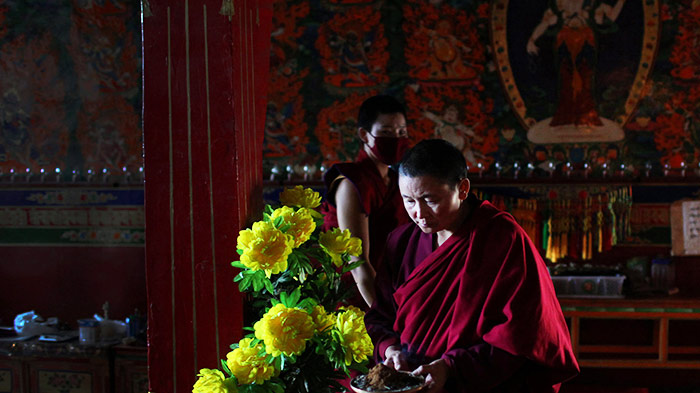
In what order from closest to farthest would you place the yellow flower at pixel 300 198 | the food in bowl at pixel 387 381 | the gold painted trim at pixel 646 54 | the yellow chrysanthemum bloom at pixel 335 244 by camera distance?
1. the food in bowl at pixel 387 381
2. the yellow chrysanthemum bloom at pixel 335 244
3. the yellow flower at pixel 300 198
4. the gold painted trim at pixel 646 54

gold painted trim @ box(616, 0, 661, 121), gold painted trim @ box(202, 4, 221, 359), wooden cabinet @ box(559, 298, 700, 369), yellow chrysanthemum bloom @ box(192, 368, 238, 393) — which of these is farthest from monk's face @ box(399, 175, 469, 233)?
gold painted trim @ box(616, 0, 661, 121)

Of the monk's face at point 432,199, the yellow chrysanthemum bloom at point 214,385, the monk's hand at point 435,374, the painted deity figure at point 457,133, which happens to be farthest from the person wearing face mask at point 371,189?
the painted deity figure at point 457,133

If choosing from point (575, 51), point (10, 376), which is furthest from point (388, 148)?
point (10, 376)

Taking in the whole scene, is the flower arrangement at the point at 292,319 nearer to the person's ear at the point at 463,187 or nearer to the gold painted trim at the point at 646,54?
the person's ear at the point at 463,187

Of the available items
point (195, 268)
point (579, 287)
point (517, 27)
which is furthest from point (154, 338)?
point (517, 27)

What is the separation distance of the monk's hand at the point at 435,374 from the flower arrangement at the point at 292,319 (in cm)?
17

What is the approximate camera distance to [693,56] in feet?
15.8

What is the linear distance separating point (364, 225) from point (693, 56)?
3.42 metres

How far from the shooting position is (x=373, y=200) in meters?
2.84

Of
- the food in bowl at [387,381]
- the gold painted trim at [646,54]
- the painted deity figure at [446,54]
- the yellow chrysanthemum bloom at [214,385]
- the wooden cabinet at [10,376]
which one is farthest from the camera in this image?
the painted deity figure at [446,54]

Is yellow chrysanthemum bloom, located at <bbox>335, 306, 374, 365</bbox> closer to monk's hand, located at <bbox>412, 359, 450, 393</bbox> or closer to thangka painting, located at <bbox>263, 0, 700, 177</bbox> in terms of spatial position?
monk's hand, located at <bbox>412, 359, 450, 393</bbox>

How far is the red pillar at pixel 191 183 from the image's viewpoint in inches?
77.7

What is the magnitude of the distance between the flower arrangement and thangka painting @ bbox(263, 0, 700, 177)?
11.0 ft

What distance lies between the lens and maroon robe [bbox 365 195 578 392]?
1821 millimetres
